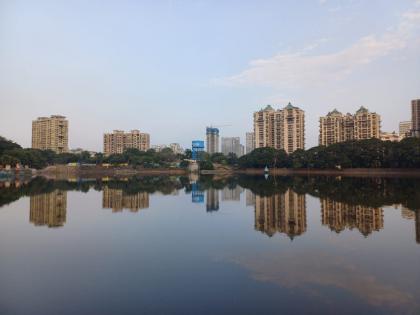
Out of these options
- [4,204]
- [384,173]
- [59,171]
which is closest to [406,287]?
[4,204]

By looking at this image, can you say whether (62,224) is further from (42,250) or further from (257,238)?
(257,238)

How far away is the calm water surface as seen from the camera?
5770 millimetres

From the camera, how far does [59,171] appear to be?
9462 centimetres

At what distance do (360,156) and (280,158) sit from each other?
23.7 m

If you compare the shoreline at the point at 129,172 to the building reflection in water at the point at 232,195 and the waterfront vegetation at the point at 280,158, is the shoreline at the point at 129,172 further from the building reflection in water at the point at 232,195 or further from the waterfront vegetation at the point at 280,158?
the building reflection in water at the point at 232,195

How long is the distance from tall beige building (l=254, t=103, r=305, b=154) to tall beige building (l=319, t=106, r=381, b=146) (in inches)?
268

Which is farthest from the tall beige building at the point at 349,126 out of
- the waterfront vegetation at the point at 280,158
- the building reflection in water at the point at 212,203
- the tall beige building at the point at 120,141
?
the building reflection in water at the point at 212,203

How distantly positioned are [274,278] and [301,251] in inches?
95.7

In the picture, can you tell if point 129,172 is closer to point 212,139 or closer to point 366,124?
point 366,124

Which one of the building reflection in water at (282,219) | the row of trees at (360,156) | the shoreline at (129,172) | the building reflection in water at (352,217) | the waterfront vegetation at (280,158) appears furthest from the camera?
the shoreline at (129,172)

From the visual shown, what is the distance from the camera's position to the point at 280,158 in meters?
85.1

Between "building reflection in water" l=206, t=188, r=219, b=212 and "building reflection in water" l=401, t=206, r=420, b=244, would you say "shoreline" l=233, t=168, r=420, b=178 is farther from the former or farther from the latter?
"building reflection in water" l=401, t=206, r=420, b=244

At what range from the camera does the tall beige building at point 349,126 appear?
98.4 meters

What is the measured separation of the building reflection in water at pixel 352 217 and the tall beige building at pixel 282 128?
304ft
